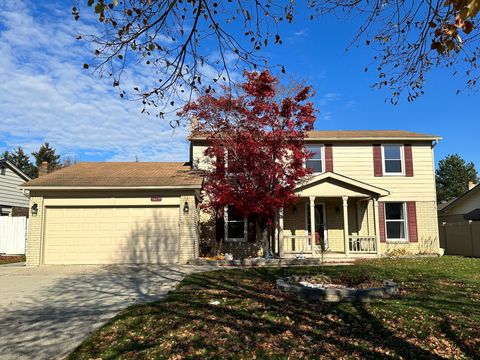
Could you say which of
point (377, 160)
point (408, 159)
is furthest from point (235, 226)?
point (408, 159)

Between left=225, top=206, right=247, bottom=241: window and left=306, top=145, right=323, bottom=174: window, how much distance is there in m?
4.16

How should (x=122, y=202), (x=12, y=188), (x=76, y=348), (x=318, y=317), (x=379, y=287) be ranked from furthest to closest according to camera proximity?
(x=12, y=188), (x=122, y=202), (x=379, y=287), (x=318, y=317), (x=76, y=348)

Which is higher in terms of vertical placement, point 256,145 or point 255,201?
point 256,145

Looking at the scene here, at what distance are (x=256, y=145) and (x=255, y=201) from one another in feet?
6.76

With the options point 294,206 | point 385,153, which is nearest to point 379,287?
point 294,206

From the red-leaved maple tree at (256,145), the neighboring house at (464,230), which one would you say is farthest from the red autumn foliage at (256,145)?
the neighboring house at (464,230)

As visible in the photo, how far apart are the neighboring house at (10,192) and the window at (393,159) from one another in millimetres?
19997

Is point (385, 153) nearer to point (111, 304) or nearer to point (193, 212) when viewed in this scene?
point (193, 212)

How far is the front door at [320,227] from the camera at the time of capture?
18.4 m

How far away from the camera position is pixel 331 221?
1873cm

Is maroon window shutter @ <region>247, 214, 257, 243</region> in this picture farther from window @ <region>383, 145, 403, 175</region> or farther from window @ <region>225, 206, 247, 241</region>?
window @ <region>383, 145, 403, 175</region>

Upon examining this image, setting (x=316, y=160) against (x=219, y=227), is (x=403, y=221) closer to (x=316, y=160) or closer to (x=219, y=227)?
(x=316, y=160)

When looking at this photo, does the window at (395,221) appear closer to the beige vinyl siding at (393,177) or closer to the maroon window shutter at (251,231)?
the beige vinyl siding at (393,177)

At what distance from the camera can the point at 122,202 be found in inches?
631
